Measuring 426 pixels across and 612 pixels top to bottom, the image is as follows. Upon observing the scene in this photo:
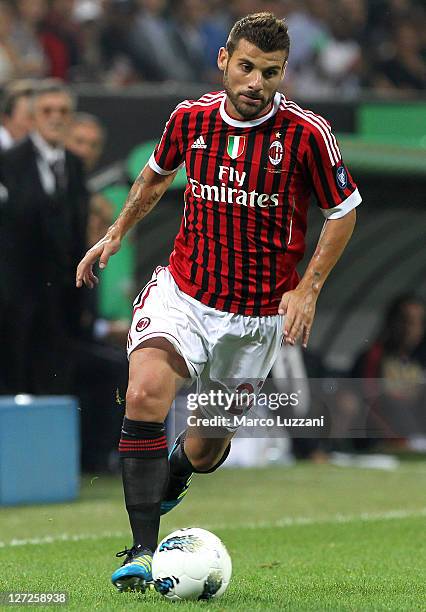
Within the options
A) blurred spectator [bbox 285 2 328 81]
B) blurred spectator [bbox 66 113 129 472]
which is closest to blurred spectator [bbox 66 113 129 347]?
blurred spectator [bbox 66 113 129 472]

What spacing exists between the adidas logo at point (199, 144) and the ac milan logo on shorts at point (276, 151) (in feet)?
1.04

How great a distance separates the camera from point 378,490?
10266 millimetres

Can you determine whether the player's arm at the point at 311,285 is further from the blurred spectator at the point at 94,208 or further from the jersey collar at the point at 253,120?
the blurred spectator at the point at 94,208

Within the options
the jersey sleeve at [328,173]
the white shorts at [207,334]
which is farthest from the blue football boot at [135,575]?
the jersey sleeve at [328,173]

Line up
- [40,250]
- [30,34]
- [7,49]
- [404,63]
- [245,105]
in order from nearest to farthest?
[245,105] < [40,250] < [7,49] < [30,34] < [404,63]

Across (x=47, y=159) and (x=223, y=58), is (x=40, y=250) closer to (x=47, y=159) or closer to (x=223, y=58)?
(x=47, y=159)

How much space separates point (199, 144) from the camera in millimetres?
5734

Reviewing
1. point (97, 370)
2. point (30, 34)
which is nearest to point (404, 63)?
point (30, 34)

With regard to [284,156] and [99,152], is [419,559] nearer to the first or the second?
[284,156]

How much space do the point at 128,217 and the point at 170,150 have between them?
0.36m

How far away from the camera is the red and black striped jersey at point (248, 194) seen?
18.3ft

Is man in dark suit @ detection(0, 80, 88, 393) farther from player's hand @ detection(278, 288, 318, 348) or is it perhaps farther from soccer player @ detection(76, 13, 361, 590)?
player's hand @ detection(278, 288, 318, 348)

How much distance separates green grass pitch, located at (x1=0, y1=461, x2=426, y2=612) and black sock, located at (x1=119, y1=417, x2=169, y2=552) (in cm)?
28

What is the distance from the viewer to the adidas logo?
571 centimetres
